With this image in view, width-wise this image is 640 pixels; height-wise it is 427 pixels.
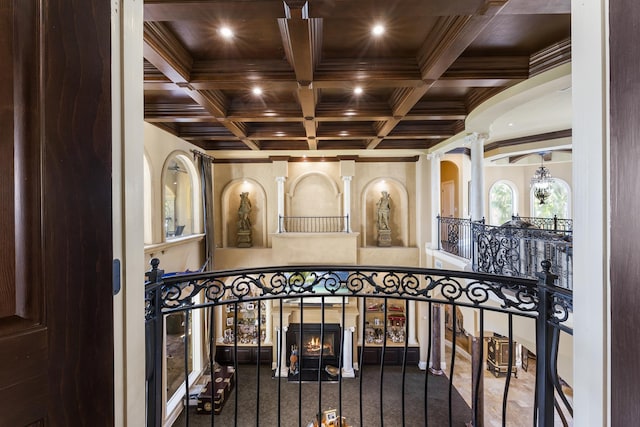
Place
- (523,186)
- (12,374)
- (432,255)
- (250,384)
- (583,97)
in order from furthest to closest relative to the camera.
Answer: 1. (523,186)
2. (432,255)
3. (250,384)
4. (583,97)
5. (12,374)

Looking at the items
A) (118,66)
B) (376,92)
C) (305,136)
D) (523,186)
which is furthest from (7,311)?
(523,186)

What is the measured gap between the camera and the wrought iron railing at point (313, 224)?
7965 millimetres

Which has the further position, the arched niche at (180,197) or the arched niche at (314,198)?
the arched niche at (314,198)

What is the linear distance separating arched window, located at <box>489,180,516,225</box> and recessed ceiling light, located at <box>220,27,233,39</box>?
10.3 metres

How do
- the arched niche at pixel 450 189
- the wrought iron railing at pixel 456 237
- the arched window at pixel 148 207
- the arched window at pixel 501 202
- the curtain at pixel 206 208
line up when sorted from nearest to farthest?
1. the arched window at pixel 148 207
2. the wrought iron railing at pixel 456 237
3. the curtain at pixel 206 208
4. the arched niche at pixel 450 189
5. the arched window at pixel 501 202

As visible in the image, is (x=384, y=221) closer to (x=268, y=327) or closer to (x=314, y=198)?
(x=314, y=198)

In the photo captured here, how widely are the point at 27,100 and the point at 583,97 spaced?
118cm

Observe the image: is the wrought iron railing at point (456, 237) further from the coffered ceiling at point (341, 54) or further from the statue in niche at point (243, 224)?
the statue in niche at point (243, 224)

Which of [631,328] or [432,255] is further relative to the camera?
[432,255]

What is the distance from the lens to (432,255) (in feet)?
22.5

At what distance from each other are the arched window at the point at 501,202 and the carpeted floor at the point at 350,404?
6298 millimetres

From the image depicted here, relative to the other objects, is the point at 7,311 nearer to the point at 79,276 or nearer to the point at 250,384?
the point at 79,276

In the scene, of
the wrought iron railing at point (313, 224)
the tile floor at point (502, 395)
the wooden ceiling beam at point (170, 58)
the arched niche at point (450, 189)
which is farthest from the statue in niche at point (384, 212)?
the wooden ceiling beam at point (170, 58)

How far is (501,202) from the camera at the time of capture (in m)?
10.5
